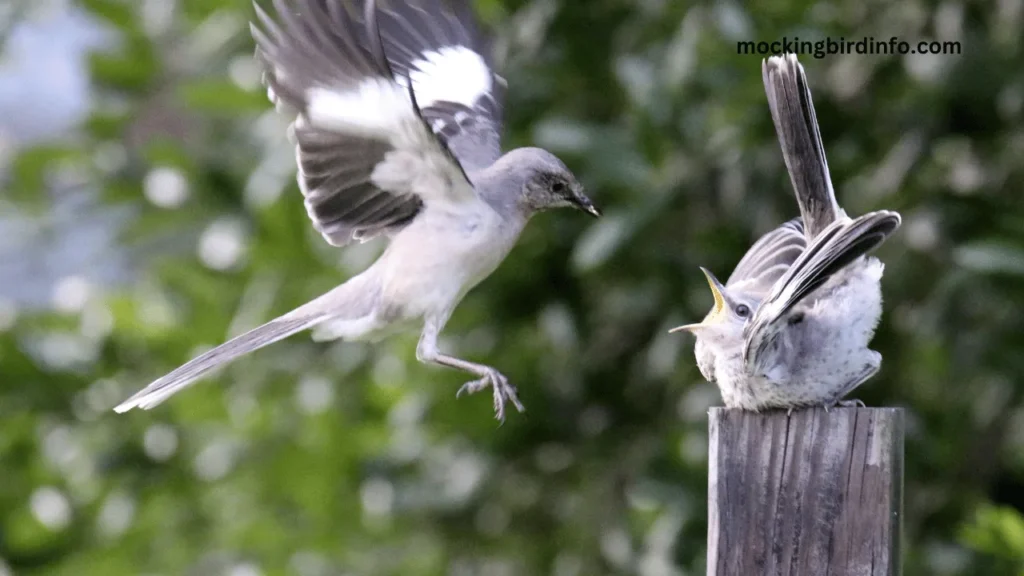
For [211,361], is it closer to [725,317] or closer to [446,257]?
[446,257]

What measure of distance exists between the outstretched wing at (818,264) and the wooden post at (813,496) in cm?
22

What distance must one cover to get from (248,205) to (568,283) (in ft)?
3.67

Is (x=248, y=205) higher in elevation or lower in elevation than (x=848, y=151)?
lower

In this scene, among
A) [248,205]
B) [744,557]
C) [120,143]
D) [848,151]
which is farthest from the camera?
[120,143]

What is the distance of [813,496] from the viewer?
2076mm

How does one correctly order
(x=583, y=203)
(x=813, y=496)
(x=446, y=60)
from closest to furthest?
(x=813, y=496) → (x=583, y=203) → (x=446, y=60)

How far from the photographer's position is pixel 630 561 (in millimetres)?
4289

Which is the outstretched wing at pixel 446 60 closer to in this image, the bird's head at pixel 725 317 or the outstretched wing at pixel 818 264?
the bird's head at pixel 725 317

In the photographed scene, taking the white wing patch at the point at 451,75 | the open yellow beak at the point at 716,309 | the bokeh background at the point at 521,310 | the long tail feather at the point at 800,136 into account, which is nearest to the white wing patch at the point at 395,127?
the open yellow beak at the point at 716,309

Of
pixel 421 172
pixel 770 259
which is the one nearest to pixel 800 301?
pixel 770 259

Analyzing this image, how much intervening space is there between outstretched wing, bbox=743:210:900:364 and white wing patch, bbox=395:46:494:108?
149 centimetres

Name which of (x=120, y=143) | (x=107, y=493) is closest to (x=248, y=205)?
(x=120, y=143)

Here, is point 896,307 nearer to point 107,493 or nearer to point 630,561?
point 630,561

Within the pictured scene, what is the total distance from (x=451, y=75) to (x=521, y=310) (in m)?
1.05
